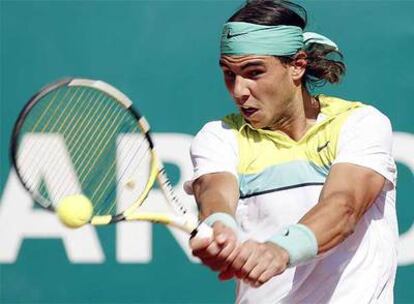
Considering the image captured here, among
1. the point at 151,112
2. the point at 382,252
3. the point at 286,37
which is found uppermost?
the point at 286,37

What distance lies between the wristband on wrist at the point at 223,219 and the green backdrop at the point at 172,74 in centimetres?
233

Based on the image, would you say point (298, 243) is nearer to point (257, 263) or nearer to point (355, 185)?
point (257, 263)

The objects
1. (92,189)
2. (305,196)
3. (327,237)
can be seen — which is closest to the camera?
(327,237)

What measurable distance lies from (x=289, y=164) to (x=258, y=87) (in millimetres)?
224

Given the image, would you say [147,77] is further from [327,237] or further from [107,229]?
[327,237]

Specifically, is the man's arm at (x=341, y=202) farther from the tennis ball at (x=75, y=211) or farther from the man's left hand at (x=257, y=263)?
the tennis ball at (x=75, y=211)

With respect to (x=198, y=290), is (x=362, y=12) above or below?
above

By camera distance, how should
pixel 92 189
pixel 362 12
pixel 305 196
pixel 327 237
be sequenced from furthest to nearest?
1. pixel 362 12
2. pixel 92 189
3. pixel 305 196
4. pixel 327 237

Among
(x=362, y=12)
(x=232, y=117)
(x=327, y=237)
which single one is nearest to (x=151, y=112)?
(x=362, y=12)

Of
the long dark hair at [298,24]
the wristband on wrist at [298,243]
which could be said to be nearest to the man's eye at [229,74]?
the long dark hair at [298,24]

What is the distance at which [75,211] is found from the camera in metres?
3.27

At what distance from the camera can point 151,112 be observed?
5.73 metres

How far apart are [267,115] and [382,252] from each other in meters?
0.48

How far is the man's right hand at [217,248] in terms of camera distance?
10.5 ft
